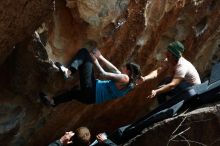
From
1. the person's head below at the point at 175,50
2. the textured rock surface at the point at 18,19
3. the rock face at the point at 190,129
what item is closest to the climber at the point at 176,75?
the person's head below at the point at 175,50

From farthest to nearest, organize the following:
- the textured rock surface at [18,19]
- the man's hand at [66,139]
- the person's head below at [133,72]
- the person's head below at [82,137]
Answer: the man's hand at [66,139]
the person's head below at [82,137]
the person's head below at [133,72]
the textured rock surface at [18,19]

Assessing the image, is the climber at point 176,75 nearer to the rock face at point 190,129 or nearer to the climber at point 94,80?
the climber at point 94,80

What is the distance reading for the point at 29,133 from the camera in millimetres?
8492

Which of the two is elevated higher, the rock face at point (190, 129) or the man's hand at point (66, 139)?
the man's hand at point (66, 139)

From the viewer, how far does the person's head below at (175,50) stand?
25.5 feet

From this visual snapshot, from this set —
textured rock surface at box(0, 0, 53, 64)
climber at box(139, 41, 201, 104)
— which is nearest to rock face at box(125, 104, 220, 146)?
climber at box(139, 41, 201, 104)

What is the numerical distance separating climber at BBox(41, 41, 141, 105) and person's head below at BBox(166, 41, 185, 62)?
0.55 m

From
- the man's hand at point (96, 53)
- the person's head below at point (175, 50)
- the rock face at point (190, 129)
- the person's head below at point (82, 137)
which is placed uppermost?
the man's hand at point (96, 53)

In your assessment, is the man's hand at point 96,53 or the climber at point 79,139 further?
the man's hand at point 96,53

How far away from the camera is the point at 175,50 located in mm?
7809

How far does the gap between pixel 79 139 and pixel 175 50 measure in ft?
5.71

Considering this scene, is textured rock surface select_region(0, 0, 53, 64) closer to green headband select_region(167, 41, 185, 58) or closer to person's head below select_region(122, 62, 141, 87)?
person's head below select_region(122, 62, 141, 87)

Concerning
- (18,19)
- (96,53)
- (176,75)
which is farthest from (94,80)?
(18,19)

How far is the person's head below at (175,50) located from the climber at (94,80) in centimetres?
55
